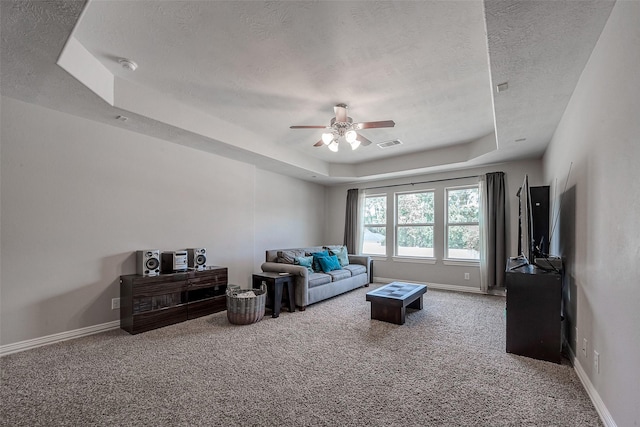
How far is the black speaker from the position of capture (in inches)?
126

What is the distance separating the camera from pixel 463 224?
5.70 metres

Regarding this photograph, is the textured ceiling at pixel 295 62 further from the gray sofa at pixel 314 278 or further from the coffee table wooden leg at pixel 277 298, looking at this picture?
the coffee table wooden leg at pixel 277 298

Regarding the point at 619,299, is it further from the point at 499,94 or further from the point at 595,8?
the point at 499,94

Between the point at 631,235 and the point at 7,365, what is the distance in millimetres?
4600

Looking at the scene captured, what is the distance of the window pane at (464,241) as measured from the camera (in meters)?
5.56

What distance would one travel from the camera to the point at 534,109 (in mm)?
2920

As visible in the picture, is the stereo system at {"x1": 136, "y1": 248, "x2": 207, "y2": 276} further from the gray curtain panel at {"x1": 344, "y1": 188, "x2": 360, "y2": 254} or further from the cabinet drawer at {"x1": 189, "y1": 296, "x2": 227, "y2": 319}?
the gray curtain panel at {"x1": 344, "y1": 188, "x2": 360, "y2": 254}

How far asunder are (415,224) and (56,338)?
5.97 m

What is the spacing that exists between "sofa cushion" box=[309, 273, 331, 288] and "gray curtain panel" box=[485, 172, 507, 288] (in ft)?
9.88

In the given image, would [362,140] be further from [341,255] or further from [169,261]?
[169,261]

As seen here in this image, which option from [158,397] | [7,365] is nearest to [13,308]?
[7,365]

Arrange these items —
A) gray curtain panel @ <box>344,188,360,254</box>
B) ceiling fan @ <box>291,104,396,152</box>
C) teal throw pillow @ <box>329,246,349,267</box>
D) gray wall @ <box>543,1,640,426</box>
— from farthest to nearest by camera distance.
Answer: gray curtain panel @ <box>344,188,360,254</box> → teal throw pillow @ <box>329,246,349,267</box> → ceiling fan @ <box>291,104,396,152</box> → gray wall @ <box>543,1,640,426</box>

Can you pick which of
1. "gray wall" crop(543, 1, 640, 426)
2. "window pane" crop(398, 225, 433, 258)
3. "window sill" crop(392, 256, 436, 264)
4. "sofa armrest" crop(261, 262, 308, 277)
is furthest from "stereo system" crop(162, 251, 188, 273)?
"window pane" crop(398, 225, 433, 258)

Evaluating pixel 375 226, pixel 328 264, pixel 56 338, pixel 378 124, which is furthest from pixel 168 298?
pixel 375 226
